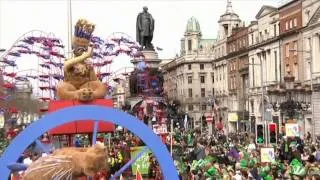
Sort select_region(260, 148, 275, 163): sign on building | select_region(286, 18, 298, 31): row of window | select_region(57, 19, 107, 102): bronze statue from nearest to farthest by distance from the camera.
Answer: select_region(57, 19, 107, 102): bronze statue < select_region(260, 148, 275, 163): sign on building < select_region(286, 18, 298, 31): row of window

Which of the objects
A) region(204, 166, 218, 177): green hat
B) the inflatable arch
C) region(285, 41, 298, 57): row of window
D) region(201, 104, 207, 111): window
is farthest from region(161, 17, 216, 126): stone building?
the inflatable arch

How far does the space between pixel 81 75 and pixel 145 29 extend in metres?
24.9

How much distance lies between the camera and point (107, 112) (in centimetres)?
880

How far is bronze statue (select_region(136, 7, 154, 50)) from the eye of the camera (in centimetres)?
3550

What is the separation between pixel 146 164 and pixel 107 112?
30.5 ft

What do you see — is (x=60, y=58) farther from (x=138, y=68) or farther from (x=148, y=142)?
(x=148, y=142)

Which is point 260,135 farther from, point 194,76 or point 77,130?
point 194,76

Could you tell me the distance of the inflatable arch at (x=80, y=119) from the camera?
855 centimetres

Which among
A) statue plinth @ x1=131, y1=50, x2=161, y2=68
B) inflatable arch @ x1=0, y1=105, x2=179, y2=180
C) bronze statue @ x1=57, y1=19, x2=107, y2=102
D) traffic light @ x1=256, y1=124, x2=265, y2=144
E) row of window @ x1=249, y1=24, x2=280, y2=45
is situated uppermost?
row of window @ x1=249, y1=24, x2=280, y2=45

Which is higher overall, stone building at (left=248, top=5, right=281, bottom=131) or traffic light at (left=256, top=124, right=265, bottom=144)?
stone building at (left=248, top=5, right=281, bottom=131)

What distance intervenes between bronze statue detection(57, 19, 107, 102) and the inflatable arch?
148 centimetres

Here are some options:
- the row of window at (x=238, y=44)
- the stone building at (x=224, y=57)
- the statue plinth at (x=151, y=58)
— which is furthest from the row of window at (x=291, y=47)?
the statue plinth at (x=151, y=58)

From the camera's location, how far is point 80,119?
28.7 ft

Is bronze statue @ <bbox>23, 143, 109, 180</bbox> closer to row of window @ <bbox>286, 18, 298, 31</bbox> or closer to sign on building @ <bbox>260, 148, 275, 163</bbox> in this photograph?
sign on building @ <bbox>260, 148, 275, 163</bbox>
